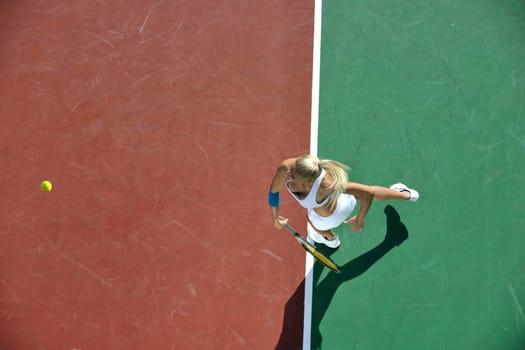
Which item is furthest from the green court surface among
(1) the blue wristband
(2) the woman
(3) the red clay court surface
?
(1) the blue wristband

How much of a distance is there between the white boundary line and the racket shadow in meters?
0.06

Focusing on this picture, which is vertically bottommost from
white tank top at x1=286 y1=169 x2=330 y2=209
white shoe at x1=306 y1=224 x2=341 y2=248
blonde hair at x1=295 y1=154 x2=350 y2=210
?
white shoe at x1=306 y1=224 x2=341 y2=248

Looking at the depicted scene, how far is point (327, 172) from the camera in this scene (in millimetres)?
3740

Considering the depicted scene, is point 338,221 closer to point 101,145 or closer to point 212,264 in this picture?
point 212,264

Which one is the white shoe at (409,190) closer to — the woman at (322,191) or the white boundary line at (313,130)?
the woman at (322,191)

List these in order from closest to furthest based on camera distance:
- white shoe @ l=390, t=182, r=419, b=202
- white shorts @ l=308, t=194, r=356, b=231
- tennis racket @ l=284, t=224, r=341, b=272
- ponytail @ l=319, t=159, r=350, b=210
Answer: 1. ponytail @ l=319, t=159, r=350, b=210
2. white shorts @ l=308, t=194, r=356, b=231
3. tennis racket @ l=284, t=224, r=341, b=272
4. white shoe @ l=390, t=182, r=419, b=202

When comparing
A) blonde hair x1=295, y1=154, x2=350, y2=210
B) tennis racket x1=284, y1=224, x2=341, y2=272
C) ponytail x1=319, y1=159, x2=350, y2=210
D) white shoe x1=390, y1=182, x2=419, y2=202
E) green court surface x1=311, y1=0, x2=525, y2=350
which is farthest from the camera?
green court surface x1=311, y1=0, x2=525, y2=350

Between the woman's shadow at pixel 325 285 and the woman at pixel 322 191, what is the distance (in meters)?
0.74

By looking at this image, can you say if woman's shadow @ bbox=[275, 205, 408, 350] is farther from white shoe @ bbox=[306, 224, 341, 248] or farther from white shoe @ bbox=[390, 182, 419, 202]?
white shoe @ bbox=[390, 182, 419, 202]

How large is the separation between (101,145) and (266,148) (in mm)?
2185

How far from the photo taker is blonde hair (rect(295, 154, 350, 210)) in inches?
139

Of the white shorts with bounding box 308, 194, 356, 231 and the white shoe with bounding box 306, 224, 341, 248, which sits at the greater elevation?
the white shorts with bounding box 308, 194, 356, 231

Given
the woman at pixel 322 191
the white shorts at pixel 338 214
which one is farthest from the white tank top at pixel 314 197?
the white shorts at pixel 338 214

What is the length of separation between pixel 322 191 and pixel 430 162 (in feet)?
7.80
